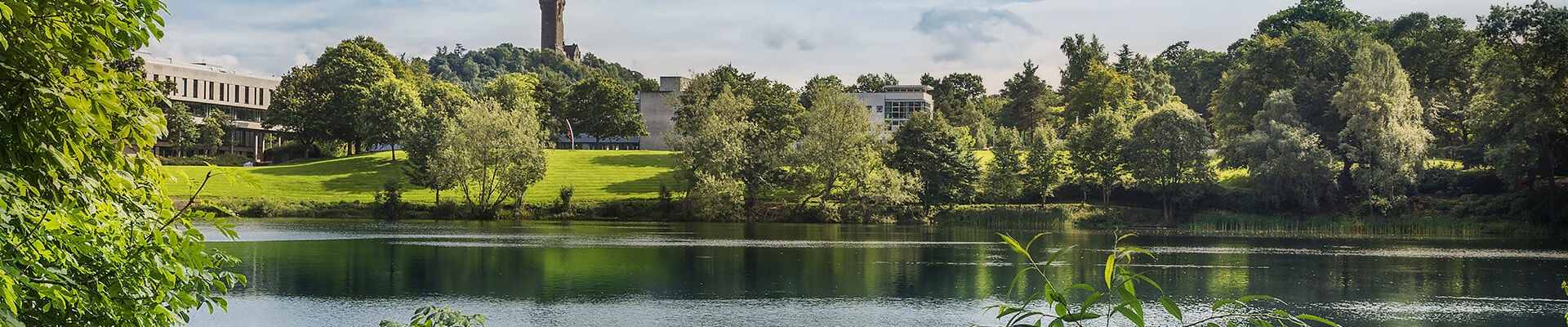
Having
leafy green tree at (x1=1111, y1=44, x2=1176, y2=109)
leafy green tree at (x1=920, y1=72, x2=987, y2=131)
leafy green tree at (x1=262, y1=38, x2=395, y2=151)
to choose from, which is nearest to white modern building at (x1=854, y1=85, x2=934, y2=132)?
leafy green tree at (x1=920, y1=72, x2=987, y2=131)

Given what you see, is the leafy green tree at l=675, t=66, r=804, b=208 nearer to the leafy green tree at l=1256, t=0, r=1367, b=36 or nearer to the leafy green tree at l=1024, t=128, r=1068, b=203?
the leafy green tree at l=1024, t=128, r=1068, b=203

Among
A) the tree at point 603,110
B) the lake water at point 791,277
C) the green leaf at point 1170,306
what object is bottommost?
the lake water at point 791,277

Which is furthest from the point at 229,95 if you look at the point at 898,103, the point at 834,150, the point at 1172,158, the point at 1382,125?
the point at 1382,125

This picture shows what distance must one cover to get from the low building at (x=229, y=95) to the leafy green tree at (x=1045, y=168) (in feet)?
233

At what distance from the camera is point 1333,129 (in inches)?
3059

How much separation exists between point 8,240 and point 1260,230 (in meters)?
69.9

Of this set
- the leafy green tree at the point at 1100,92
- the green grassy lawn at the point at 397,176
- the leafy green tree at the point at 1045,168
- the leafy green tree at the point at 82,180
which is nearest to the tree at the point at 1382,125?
the leafy green tree at the point at 1045,168

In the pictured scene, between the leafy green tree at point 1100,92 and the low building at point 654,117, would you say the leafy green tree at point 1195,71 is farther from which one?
the low building at point 654,117

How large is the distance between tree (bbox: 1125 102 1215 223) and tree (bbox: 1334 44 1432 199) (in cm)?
859

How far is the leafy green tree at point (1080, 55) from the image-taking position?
109688 millimetres

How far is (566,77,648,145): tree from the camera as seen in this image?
353ft

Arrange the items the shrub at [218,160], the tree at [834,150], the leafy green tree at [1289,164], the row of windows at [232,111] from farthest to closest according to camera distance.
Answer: the row of windows at [232,111], the shrub at [218,160], the tree at [834,150], the leafy green tree at [1289,164]

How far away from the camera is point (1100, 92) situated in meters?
101

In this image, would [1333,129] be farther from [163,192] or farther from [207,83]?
[207,83]
